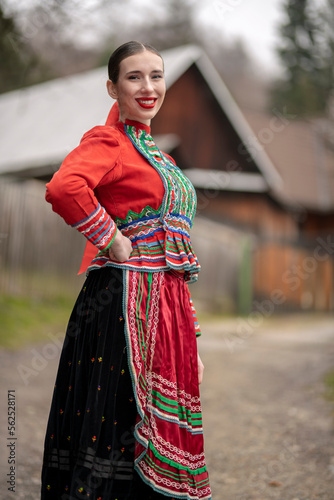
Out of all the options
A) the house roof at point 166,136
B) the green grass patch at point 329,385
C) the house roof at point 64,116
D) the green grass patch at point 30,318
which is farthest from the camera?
the house roof at point 166,136

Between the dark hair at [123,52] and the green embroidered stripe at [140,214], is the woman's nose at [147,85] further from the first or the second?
the green embroidered stripe at [140,214]

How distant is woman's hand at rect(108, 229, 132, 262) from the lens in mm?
1947

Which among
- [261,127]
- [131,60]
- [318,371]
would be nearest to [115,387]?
[131,60]

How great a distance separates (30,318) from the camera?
745 centimetres

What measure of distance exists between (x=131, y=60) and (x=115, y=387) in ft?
3.96

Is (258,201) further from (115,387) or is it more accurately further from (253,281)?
(115,387)

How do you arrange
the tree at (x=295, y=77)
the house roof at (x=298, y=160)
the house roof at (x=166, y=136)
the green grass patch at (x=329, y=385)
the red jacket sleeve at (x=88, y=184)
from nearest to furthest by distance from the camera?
the red jacket sleeve at (x=88, y=184) < the green grass patch at (x=329, y=385) < the house roof at (x=166, y=136) < the house roof at (x=298, y=160) < the tree at (x=295, y=77)

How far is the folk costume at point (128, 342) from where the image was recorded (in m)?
1.91

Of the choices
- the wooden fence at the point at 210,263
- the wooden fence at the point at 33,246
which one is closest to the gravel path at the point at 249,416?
the wooden fence at the point at 33,246

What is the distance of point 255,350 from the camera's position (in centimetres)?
745

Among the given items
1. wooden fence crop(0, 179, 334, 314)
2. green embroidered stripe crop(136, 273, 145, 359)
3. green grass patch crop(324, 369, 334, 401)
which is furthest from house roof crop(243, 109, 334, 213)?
green embroidered stripe crop(136, 273, 145, 359)

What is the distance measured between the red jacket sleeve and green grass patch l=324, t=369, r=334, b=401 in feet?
12.6

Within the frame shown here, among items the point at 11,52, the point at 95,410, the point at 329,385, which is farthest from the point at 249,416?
the point at 11,52

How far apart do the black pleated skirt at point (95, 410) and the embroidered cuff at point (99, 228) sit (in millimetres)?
169
